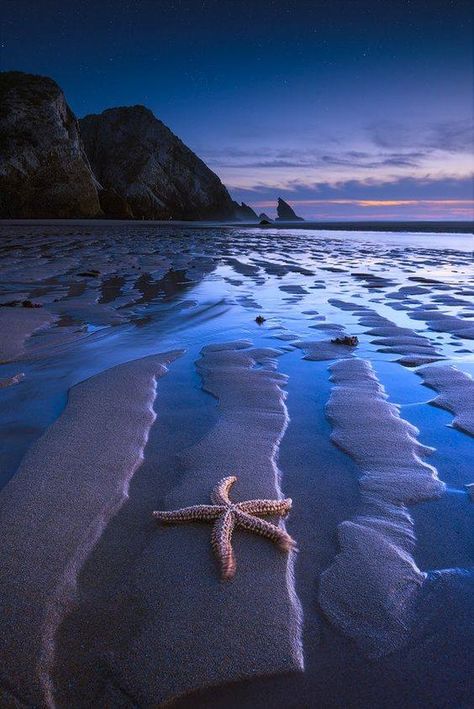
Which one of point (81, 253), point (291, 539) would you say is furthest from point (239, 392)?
point (81, 253)

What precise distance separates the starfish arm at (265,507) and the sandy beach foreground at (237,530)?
0.10 m

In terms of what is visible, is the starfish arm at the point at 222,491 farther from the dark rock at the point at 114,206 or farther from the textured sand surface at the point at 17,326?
the dark rock at the point at 114,206

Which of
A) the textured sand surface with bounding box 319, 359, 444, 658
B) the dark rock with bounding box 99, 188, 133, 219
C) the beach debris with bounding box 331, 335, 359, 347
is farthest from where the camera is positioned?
the dark rock with bounding box 99, 188, 133, 219

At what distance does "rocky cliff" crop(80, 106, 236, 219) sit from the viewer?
318ft

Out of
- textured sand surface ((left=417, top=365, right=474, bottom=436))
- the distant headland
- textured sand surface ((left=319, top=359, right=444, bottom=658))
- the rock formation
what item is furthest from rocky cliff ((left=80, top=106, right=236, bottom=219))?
textured sand surface ((left=319, top=359, right=444, bottom=658))

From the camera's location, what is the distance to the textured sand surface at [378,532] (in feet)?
5.49

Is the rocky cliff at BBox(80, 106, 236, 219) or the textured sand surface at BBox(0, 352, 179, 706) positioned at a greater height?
the rocky cliff at BBox(80, 106, 236, 219)

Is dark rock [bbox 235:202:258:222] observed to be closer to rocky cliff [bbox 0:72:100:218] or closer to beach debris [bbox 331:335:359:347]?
rocky cliff [bbox 0:72:100:218]

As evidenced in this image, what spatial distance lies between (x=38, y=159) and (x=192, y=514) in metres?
57.2

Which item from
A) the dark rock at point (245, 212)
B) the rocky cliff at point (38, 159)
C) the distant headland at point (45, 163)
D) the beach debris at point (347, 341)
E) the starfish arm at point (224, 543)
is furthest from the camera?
the dark rock at point (245, 212)

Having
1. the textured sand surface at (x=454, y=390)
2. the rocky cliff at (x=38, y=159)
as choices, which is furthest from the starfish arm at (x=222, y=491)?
the rocky cliff at (x=38, y=159)

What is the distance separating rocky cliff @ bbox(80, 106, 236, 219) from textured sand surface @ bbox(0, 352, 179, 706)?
9294 cm

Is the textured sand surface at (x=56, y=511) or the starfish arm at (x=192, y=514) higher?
the starfish arm at (x=192, y=514)

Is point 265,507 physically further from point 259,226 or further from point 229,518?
point 259,226
